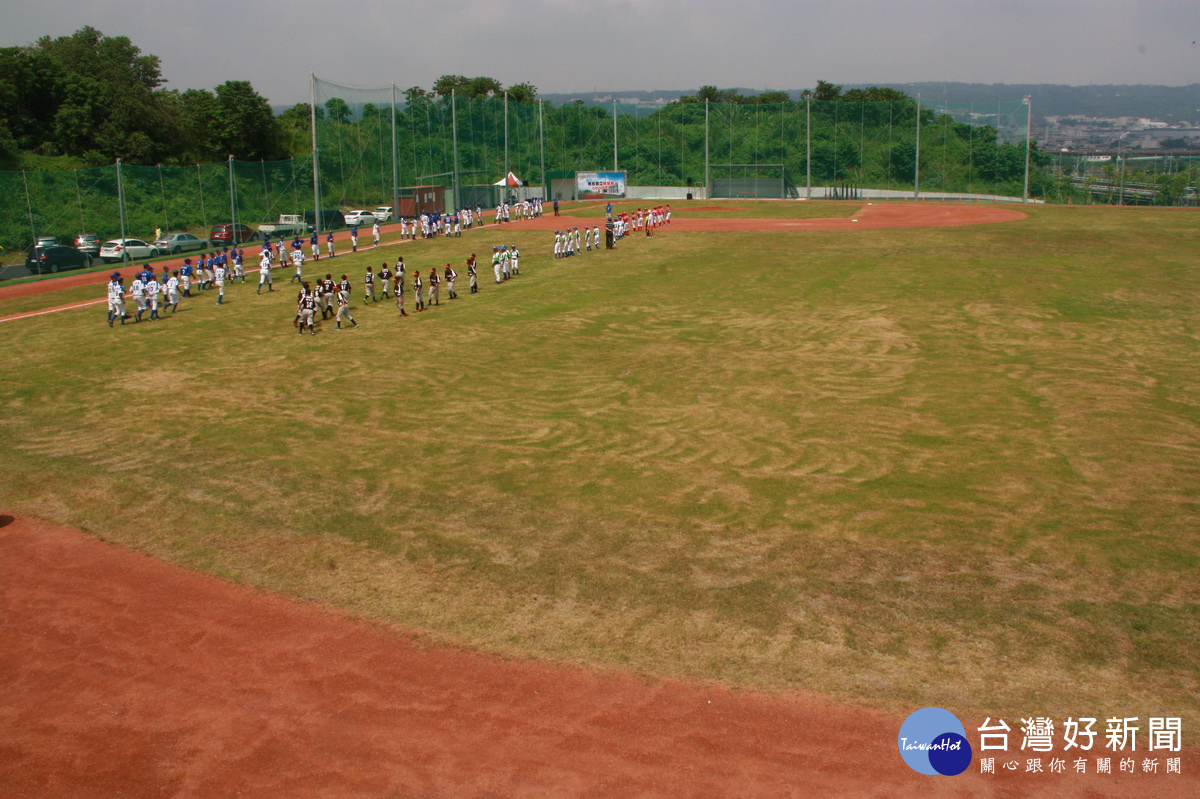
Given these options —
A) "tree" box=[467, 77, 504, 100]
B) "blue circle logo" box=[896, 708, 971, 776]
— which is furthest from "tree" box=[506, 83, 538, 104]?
"blue circle logo" box=[896, 708, 971, 776]

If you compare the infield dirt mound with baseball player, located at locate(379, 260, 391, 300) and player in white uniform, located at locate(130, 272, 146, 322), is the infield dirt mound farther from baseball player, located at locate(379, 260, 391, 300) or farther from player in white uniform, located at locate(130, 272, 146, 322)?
baseball player, located at locate(379, 260, 391, 300)

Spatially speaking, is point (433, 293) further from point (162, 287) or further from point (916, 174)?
point (916, 174)

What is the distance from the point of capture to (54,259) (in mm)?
47469

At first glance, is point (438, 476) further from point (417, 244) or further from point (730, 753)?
point (417, 244)

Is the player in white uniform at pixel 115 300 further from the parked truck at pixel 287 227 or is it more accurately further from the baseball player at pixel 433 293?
the parked truck at pixel 287 227

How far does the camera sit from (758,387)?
81.9ft

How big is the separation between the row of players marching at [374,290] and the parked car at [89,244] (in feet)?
47.2

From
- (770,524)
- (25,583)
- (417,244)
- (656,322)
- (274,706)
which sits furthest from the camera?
(417,244)

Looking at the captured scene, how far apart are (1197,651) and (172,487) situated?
18.5m

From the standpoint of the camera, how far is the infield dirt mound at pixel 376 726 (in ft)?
32.6

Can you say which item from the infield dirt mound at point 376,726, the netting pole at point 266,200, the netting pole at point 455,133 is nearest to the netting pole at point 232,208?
the netting pole at point 266,200

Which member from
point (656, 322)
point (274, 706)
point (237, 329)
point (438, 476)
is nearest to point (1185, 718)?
point (274, 706)

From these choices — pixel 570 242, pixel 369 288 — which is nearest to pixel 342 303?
pixel 369 288

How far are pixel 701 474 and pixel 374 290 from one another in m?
25.6
